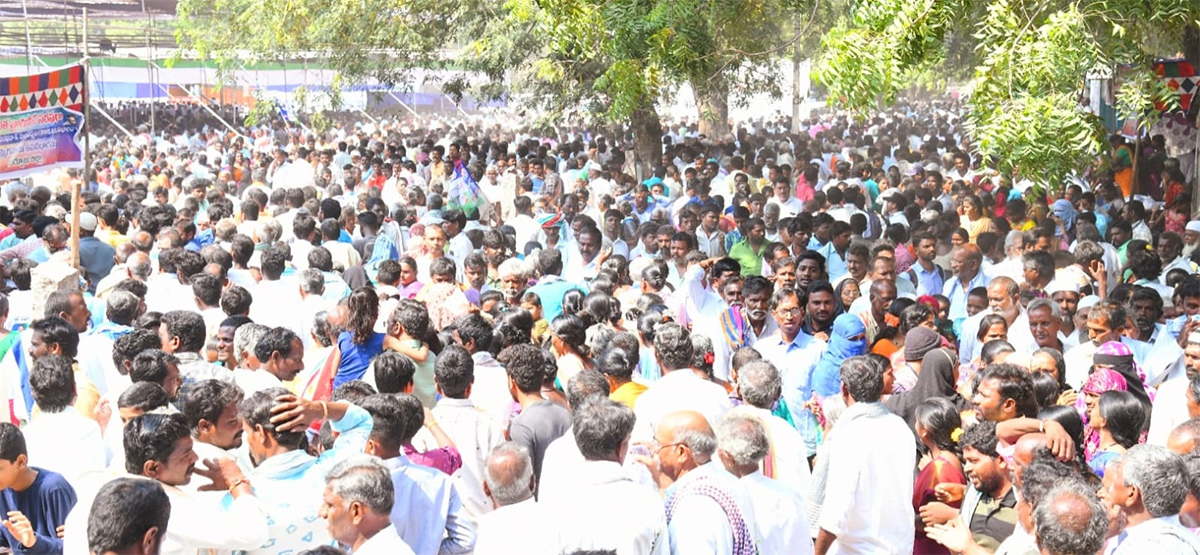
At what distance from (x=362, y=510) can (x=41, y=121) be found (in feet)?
29.6

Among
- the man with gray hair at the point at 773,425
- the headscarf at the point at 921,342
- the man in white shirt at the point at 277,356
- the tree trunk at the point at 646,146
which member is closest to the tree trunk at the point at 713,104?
the tree trunk at the point at 646,146

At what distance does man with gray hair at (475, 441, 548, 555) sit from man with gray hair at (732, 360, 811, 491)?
3.49 ft

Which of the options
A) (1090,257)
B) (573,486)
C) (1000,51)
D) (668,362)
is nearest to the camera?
(573,486)

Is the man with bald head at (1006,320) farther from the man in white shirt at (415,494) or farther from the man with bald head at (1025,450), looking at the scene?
the man in white shirt at (415,494)

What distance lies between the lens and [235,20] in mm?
19625

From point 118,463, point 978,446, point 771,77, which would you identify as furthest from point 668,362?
point 771,77

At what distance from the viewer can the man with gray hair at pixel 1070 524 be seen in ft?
12.7

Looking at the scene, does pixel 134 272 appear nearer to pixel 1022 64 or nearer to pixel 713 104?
pixel 1022 64

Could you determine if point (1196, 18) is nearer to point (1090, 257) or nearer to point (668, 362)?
point (1090, 257)

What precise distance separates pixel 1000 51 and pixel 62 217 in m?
7.96

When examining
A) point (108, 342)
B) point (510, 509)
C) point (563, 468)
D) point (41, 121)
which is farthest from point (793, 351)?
point (41, 121)

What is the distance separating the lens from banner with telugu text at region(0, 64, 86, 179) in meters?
11.5

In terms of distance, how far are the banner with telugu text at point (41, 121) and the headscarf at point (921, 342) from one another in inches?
321

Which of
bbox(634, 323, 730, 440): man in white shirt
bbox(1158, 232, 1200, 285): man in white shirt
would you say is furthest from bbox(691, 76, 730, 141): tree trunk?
bbox(634, 323, 730, 440): man in white shirt
